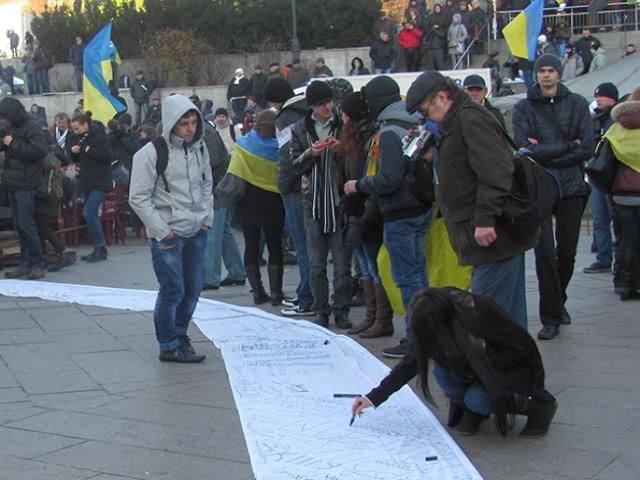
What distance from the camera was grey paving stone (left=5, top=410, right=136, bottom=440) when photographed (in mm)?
5738

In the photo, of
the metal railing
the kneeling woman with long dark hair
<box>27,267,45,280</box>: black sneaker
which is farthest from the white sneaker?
the metal railing

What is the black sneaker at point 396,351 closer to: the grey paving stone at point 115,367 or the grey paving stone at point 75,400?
the grey paving stone at point 115,367

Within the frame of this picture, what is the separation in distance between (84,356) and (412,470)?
3289mm

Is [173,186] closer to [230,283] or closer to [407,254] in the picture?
[407,254]

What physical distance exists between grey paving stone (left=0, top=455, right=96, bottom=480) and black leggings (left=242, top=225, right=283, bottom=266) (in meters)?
4.32

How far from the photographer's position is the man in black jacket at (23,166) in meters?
10.9

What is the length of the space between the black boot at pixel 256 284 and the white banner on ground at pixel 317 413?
72cm

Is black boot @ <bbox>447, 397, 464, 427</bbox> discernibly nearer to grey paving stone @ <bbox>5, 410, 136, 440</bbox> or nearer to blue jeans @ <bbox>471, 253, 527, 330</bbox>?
blue jeans @ <bbox>471, 253, 527, 330</bbox>

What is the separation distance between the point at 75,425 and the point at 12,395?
841 millimetres

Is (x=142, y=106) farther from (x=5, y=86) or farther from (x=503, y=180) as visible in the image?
(x=503, y=180)

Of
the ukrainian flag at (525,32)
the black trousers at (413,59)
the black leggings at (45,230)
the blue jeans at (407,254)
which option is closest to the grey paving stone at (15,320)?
the black leggings at (45,230)

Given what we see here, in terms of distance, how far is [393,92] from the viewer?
24.4 feet

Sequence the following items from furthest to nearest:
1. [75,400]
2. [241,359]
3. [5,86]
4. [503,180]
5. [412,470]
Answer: [5,86], [241,359], [75,400], [503,180], [412,470]

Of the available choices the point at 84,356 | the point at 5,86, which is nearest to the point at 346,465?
the point at 84,356
